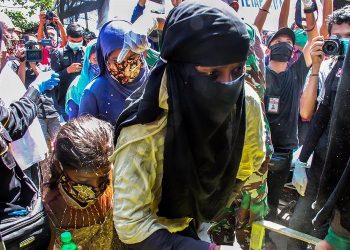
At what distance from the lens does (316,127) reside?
261cm

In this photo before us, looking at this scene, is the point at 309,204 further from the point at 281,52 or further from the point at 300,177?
the point at 281,52

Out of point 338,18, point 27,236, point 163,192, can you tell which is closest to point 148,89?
point 163,192

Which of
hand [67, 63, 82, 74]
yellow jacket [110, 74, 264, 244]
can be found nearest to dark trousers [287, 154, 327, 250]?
yellow jacket [110, 74, 264, 244]

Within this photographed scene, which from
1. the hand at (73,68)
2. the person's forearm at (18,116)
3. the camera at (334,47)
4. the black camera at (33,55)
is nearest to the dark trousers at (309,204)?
the camera at (334,47)

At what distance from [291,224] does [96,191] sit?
1667mm

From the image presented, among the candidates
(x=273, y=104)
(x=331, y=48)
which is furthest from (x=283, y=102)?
(x=331, y=48)

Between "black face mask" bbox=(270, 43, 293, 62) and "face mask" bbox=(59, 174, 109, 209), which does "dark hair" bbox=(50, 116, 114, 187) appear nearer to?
"face mask" bbox=(59, 174, 109, 209)

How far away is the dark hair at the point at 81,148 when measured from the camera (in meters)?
1.66

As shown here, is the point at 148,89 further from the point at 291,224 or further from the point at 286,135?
the point at 286,135

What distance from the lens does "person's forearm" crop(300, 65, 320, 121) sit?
2.76 m

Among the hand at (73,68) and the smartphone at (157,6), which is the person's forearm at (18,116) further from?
the hand at (73,68)

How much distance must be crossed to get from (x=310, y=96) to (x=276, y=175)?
85 cm

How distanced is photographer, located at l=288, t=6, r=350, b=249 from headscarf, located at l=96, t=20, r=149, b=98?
3.85 feet

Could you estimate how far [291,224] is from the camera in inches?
110
